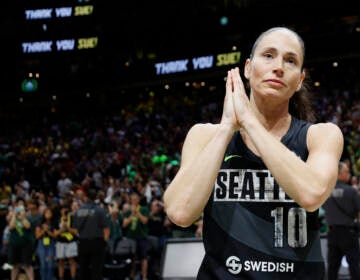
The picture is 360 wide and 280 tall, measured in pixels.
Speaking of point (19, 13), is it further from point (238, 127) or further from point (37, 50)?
point (238, 127)

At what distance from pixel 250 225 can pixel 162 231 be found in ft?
39.4

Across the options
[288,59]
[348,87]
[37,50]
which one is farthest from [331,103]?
[288,59]

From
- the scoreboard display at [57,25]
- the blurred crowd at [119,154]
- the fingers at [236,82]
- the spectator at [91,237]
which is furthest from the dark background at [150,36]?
the fingers at [236,82]

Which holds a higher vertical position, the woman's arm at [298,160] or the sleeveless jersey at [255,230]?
the woman's arm at [298,160]

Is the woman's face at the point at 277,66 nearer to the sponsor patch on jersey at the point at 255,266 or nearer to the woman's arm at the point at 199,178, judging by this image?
the woman's arm at the point at 199,178

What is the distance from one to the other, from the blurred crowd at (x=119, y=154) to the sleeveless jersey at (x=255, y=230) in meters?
10.7

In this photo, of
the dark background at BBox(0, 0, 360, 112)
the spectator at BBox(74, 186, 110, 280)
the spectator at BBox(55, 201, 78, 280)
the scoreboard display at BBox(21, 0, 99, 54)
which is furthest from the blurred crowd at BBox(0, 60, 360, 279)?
the scoreboard display at BBox(21, 0, 99, 54)

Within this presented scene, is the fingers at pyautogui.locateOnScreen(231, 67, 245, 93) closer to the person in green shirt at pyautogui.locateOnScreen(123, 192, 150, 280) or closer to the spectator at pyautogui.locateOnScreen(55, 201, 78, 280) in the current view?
the person in green shirt at pyautogui.locateOnScreen(123, 192, 150, 280)

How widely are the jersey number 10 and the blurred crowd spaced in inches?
423

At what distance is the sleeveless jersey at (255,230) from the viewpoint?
83.0 inches

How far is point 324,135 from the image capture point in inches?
87.9

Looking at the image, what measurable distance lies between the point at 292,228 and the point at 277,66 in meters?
0.52

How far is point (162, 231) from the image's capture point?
14023 mm

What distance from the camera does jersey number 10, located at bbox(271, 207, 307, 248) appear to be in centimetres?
212
